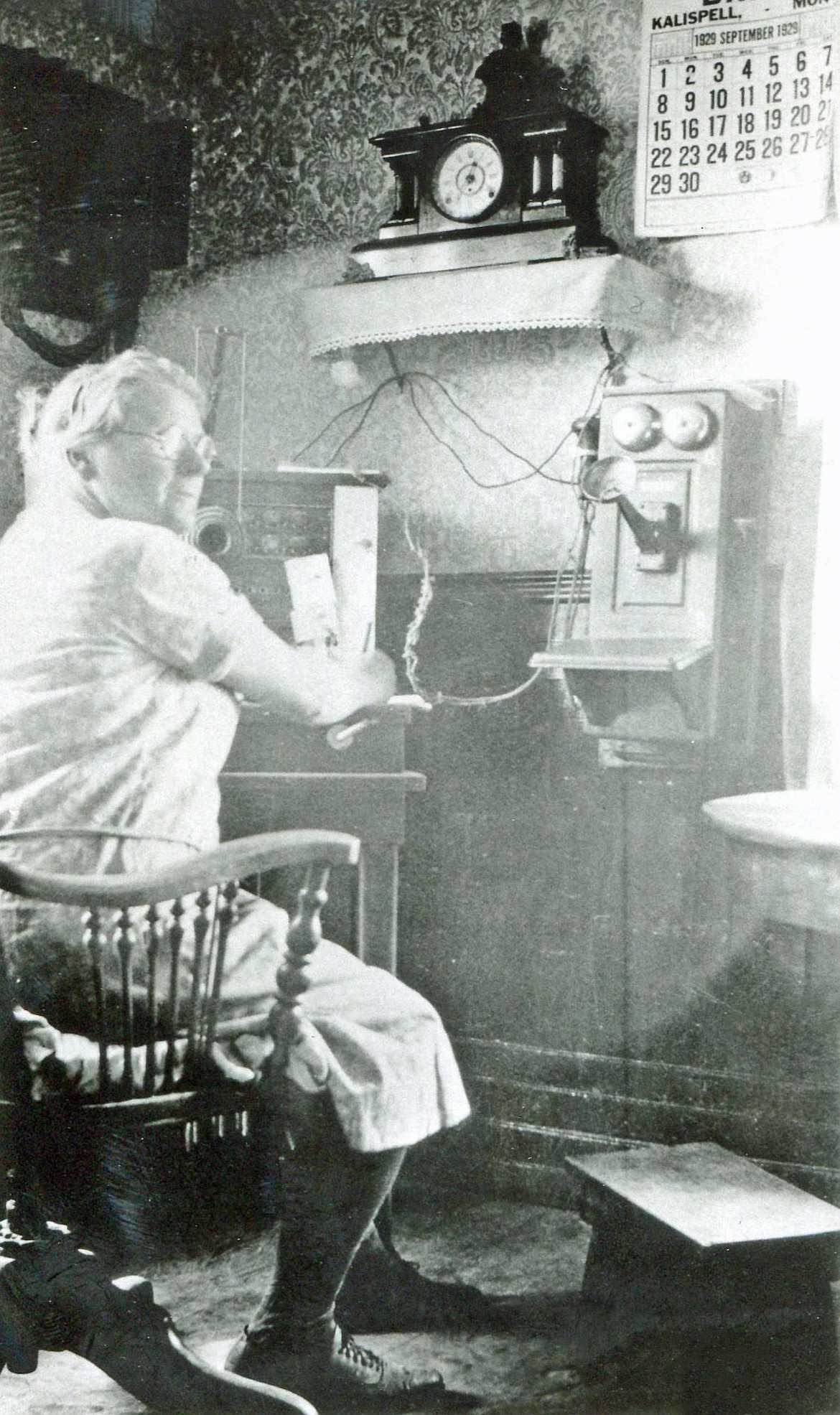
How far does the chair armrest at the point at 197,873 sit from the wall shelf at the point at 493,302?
0.76m

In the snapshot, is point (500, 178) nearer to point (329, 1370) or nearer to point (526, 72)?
point (526, 72)

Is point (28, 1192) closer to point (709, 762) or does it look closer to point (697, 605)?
point (709, 762)

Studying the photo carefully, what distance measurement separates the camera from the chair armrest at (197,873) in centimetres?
186

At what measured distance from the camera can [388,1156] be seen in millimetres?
1878

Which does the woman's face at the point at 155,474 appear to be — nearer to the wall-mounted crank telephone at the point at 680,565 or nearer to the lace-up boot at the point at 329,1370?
the wall-mounted crank telephone at the point at 680,565

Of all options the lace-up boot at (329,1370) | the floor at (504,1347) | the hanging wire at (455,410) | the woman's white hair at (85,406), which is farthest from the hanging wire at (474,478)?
the lace-up boot at (329,1370)

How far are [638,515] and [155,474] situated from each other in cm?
73

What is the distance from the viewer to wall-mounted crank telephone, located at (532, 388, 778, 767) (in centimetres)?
180

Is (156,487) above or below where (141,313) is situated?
below

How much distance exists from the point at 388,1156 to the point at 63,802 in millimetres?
720

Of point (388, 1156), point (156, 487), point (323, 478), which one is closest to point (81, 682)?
point (156, 487)

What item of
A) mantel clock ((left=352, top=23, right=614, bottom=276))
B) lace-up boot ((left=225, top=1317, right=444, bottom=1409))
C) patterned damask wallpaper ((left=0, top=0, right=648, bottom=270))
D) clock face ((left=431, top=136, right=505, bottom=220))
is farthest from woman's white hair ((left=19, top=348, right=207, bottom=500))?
lace-up boot ((left=225, top=1317, right=444, bottom=1409))

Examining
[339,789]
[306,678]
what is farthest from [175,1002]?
[306,678]

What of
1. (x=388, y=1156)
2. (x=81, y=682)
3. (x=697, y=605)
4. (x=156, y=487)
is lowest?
(x=388, y=1156)
